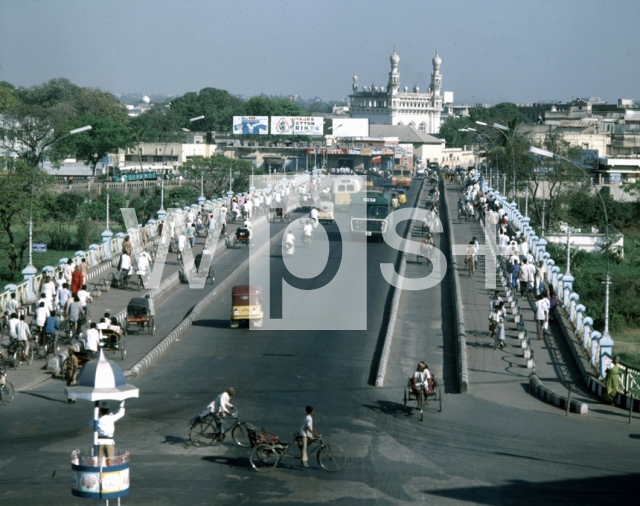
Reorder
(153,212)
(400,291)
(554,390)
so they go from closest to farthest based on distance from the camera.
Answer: (554,390)
(400,291)
(153,212)

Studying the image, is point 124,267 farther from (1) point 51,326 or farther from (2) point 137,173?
(2) point 137,173

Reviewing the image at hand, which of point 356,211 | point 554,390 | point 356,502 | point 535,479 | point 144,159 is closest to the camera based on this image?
point 356,502

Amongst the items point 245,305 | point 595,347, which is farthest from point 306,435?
point 245,305

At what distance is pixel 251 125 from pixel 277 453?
106 meters

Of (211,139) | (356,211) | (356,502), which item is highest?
(211,139)

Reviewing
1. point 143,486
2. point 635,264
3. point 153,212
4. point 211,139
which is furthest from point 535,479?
point 211,139

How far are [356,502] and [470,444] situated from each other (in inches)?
142


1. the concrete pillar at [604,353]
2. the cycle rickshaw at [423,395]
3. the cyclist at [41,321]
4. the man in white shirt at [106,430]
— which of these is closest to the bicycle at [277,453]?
the man in white shirt at [106,430]

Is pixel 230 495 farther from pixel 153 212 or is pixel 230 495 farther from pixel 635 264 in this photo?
pixel 153 212

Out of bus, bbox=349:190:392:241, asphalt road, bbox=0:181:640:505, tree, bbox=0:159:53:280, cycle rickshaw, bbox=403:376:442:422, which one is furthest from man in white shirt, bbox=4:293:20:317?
bus, bbox=349:190:392:241

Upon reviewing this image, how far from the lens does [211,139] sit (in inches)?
5059

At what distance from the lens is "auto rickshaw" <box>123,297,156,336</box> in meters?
23.9

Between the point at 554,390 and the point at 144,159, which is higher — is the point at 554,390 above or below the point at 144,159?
below

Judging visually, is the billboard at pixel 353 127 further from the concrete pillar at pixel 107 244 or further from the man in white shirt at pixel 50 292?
the man in white shirt at pixel 50 292
